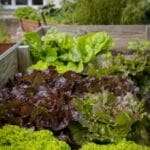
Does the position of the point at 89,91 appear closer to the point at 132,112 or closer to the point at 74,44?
the point at 132,112

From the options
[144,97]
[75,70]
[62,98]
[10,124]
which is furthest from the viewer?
[75,70]

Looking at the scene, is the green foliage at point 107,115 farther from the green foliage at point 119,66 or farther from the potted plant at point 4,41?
the potted plant at point 4,41

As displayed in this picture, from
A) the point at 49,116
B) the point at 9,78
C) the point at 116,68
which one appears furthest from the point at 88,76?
the point at 49,116

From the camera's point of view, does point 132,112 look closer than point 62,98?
Yes

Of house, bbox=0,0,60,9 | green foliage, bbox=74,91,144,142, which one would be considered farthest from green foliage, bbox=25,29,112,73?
house, bbox=0,0,60,9

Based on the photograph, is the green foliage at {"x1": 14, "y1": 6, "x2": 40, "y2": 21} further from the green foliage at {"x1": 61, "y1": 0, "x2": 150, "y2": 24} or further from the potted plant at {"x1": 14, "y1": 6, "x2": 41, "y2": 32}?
the green foliage at {"x1": 61, "y1": 0, "x2": 150, "y2": 24}

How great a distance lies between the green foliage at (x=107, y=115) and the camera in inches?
171

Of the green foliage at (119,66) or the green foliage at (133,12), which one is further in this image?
the green foliage at (133,12)

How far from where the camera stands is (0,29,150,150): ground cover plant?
4434mm

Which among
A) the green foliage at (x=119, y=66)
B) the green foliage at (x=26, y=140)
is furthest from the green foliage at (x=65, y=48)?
the green foliage at (x=26, y=140)

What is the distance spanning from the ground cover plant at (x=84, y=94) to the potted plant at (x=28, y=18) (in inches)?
97.2

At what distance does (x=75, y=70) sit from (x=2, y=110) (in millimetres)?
1934

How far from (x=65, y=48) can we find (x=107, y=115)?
251cm

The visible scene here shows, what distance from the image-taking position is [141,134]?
14.8ft
